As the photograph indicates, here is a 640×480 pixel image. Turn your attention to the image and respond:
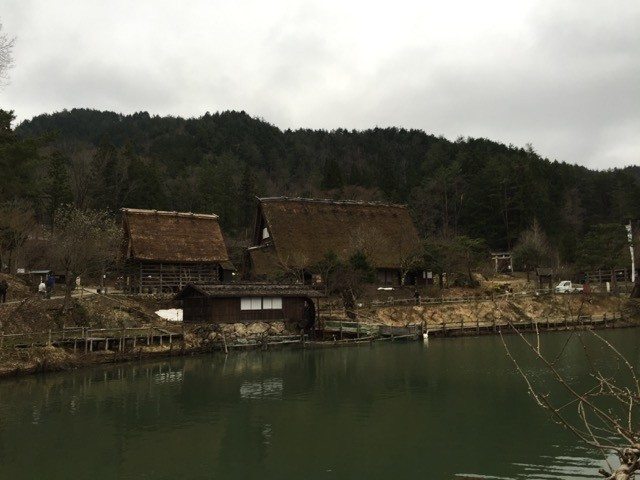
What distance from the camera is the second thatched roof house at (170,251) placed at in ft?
128

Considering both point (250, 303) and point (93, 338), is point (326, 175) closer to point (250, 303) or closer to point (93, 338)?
point (250, 303)

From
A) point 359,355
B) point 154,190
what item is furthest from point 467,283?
point 154,190

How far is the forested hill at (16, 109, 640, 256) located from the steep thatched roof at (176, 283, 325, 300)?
2146 cm

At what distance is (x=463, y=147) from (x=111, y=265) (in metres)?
53.4

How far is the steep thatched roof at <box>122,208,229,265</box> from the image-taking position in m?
39.3

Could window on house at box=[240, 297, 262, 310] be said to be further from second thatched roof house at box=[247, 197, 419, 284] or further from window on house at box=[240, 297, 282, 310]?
second thatched roof house at box=[247, 197, 419, 284]

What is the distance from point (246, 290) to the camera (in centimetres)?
3503

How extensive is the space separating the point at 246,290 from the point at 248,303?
88 centimetres

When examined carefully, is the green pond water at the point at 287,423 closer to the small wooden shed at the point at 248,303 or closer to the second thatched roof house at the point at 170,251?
the small wooden shed at the point at 248,303

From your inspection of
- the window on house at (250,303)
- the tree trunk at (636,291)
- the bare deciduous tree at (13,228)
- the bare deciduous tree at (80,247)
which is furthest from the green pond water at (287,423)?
the tree trunk at (636,291)

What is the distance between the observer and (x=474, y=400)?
764 inches

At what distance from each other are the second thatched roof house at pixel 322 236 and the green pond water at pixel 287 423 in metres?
16.5

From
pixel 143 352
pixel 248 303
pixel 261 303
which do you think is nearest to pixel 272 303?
pixel 261 303

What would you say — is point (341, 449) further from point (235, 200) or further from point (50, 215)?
point (235, 200)
